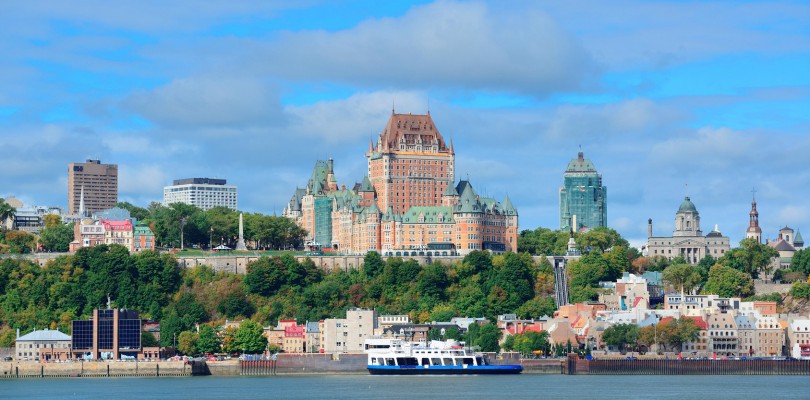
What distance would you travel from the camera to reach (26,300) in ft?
600

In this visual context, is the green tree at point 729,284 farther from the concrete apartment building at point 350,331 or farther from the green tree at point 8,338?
the green tree at point 8,338

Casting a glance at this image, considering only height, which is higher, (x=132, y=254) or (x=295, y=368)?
(x=132, y=254)

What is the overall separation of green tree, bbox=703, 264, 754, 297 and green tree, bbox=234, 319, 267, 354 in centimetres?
4851

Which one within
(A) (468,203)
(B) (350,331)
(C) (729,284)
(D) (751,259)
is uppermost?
(A) (468,203)

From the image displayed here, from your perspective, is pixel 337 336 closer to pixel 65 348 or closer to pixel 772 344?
pixel 65 348

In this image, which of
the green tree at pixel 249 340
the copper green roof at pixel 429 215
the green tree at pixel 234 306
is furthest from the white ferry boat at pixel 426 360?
the copper green roof at pixel 429 215

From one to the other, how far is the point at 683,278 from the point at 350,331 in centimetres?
4118

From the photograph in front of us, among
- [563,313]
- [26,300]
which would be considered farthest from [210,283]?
[563,313]

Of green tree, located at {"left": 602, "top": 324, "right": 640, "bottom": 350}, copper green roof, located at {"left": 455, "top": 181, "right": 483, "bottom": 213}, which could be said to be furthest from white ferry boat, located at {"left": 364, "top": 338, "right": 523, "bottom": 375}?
copper green roof, located at {"left": 455, "top": 181, "right": 483, "bottom": 213}

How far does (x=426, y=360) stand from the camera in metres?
156

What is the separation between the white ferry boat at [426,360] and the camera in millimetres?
154375

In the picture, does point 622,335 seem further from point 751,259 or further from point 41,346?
point 41,346

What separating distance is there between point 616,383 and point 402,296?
140ft

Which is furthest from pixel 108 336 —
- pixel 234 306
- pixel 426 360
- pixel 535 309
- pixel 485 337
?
pixel 535 309
